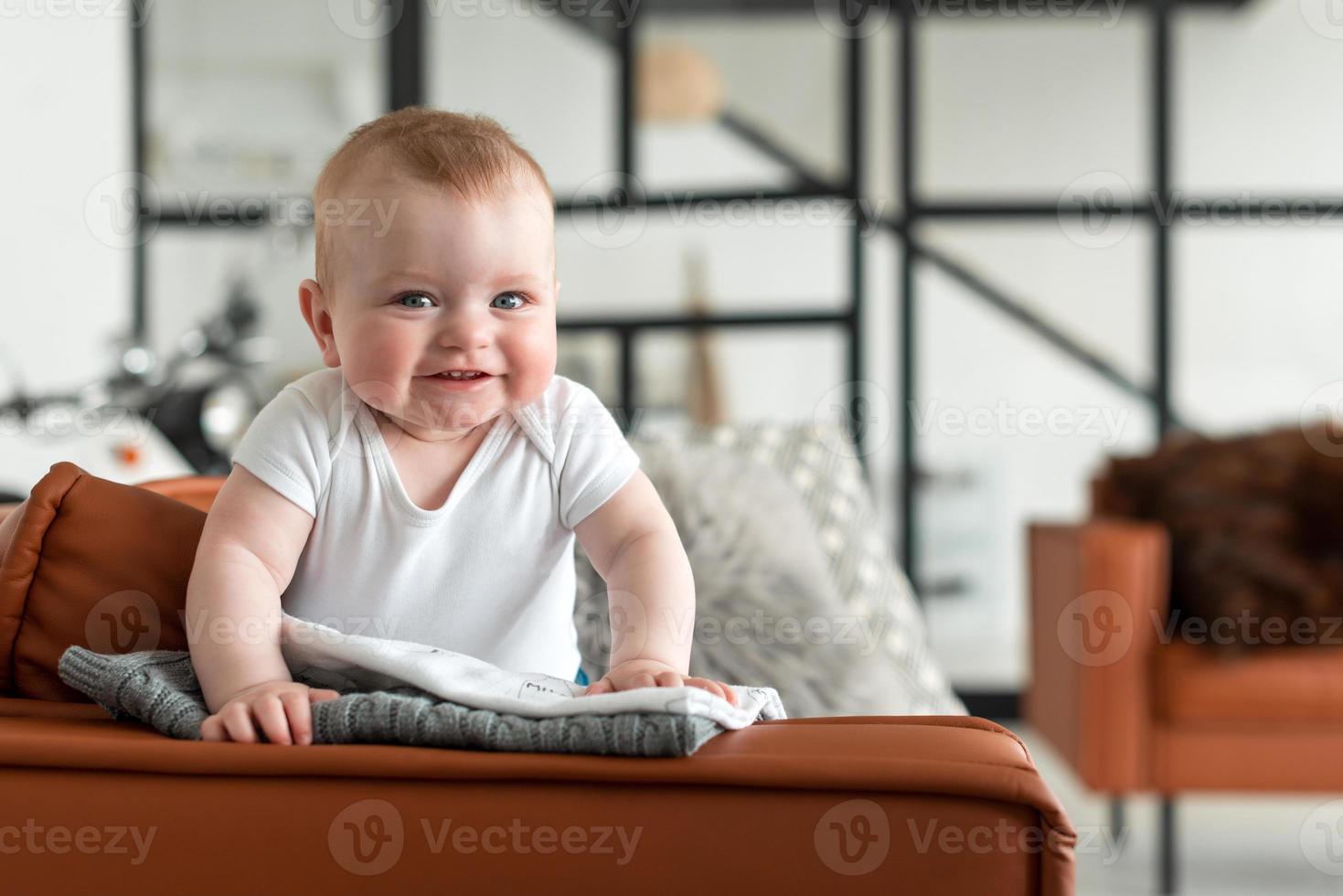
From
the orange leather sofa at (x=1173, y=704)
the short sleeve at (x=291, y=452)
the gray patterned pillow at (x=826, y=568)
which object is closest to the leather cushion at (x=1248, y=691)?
the orange leather sofa at (x=1173, y=704)

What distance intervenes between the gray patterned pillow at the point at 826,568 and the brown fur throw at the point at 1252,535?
91 cm

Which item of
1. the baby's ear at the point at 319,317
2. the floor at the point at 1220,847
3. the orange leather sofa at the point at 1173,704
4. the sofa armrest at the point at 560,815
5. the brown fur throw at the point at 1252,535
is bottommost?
the floor at the point at 1220,847

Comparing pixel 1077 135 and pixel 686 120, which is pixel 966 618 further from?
pixel 686 120

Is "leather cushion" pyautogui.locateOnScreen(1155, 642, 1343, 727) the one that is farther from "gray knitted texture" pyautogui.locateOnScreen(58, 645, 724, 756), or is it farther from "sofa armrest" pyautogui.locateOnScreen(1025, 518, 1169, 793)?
"gray knitted texture" pyautogui.locateOnScreen(58, 645, 724, 756)

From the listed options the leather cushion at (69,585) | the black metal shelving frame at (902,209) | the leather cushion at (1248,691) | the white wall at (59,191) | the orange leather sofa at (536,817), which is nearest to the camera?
the orange leather sofa at (536,817)

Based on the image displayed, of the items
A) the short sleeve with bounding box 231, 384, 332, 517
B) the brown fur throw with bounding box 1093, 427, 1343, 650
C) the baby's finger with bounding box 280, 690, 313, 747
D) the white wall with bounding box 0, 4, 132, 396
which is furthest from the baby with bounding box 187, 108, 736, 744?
the white wall with bounding box 0, 4, 132, 396

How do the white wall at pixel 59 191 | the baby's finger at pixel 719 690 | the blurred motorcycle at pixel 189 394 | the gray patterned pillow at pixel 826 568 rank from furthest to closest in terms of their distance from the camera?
the white wall at pixel 59 191 < the blurred motorcycle at pixel 189 394 < the gray patterned pillow at pixel 826 568 < the baby's finger at pixel 719 690

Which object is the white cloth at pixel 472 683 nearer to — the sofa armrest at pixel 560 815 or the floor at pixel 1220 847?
the sofa armrest at pixel 560 815

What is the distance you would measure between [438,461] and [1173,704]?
1.87 metres

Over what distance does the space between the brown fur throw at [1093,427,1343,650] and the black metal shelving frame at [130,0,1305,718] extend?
1.27m

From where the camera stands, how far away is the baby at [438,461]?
89 centimetres

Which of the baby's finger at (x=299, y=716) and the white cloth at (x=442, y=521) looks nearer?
the baby's finger at (x=299, y=716)

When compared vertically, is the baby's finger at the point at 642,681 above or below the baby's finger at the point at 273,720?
below

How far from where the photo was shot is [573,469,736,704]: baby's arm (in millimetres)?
880
